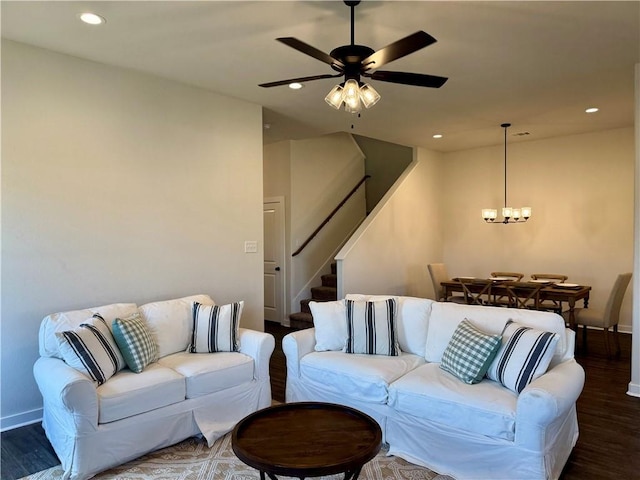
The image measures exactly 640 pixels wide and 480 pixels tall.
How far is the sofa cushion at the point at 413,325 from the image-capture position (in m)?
3.34

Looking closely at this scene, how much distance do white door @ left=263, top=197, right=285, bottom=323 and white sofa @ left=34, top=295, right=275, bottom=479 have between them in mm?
3316

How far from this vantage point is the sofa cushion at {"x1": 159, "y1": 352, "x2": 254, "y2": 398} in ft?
9.77

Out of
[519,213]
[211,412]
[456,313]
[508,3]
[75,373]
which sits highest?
[508,3]

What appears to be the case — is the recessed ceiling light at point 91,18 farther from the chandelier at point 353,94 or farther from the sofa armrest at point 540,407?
the sofa armrest at point 540,407

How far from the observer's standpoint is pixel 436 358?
3.16 m

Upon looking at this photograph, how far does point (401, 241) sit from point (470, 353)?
4268 millimetres

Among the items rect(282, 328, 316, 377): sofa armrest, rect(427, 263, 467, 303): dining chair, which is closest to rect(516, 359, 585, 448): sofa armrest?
rect(282, 328, 316, 377): sofa armrest

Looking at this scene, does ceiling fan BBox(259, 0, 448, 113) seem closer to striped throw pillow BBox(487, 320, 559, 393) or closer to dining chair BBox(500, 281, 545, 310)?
striped throw pillow BBox(487, 320, 559, 393)

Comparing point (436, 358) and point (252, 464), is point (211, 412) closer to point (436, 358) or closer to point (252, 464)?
point (252, 464)

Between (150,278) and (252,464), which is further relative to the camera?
(150,278)

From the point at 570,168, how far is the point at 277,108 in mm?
4586

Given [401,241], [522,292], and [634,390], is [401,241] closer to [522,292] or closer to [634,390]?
[522,292]

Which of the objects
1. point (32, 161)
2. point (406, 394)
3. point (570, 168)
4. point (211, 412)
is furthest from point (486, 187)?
point (32, 161)

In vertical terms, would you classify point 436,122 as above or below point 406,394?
above
